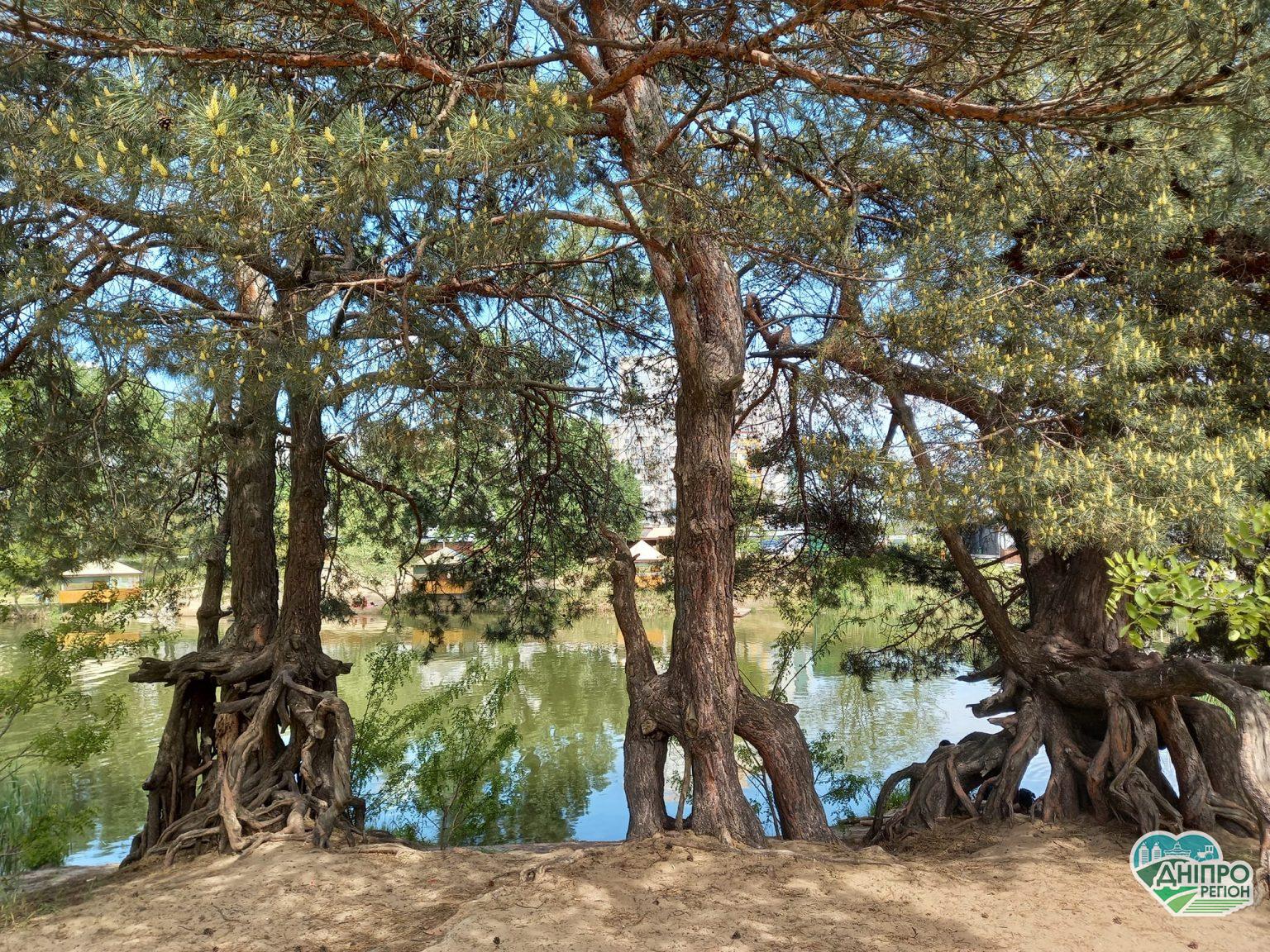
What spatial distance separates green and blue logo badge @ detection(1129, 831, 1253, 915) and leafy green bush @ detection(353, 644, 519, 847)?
4692 mm

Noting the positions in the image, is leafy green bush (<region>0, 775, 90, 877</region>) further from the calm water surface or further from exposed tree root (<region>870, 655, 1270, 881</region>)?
exposed tree root (<region>870, 655, 1270, 881</region>)

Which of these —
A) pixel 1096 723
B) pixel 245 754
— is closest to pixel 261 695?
pixel 245 754

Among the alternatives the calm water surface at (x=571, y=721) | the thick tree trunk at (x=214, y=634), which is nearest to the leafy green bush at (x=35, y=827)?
the calm water surface at (x=571, y=721)

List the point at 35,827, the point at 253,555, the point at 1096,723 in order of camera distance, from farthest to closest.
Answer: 1. the point at 35,827
2. the point at 253,555
3. the point at 1096,723

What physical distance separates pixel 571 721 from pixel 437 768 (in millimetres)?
3655

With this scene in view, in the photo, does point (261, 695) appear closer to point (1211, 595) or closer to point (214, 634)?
point (214, 634)

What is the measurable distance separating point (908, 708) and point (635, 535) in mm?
5287

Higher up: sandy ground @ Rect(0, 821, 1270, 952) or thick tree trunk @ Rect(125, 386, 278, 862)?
thick tree trunk @ Rect(125, 386, 278, 862)

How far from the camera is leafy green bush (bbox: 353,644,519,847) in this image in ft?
23.3

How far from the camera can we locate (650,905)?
10.6 feet

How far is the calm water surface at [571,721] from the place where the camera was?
7.85 m

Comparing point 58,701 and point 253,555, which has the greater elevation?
point 253,555

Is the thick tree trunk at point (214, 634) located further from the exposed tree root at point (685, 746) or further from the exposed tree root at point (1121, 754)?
the exposed tree root at point (1121, 754)

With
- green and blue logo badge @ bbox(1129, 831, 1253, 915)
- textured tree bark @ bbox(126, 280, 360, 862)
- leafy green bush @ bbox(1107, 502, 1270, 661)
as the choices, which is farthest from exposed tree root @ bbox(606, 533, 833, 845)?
leafy green bush @ bbox(1107, 502, 1270, 661)
